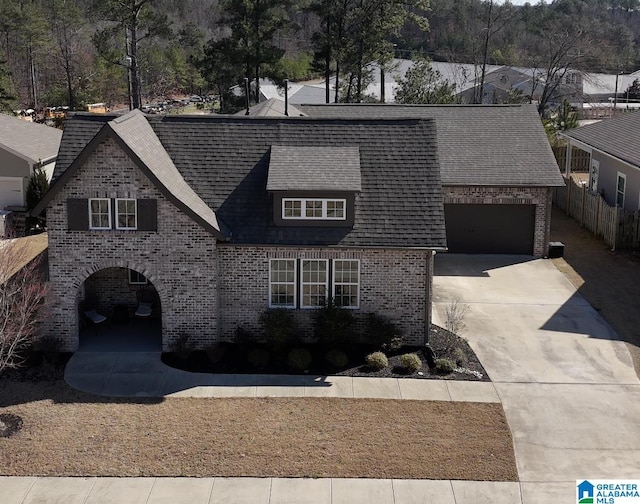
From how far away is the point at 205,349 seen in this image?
18.8 meters

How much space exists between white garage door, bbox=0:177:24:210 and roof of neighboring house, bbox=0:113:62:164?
1.13 m

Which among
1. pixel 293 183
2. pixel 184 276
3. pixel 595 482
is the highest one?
pixel 293 183

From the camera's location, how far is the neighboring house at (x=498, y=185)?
27.1 meters

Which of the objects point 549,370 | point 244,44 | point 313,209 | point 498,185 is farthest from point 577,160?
point 313,209

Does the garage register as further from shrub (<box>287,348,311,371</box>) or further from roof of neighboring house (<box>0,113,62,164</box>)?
roof of neighboring house (<box>0,113,62,164</box>)

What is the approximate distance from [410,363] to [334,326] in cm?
209

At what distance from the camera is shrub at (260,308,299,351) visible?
18516 millimetres

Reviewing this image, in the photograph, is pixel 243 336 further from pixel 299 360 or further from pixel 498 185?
pixel 498 185

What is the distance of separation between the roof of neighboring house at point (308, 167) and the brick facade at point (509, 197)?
691 cm

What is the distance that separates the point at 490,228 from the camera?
27.9 meters

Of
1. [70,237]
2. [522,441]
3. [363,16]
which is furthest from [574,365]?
[363,16]

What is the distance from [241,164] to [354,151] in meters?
2.98

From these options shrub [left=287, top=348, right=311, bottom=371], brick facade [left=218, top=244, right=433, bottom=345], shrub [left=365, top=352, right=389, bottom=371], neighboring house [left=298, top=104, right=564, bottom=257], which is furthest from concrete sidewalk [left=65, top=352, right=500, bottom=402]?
neighboring house [left=298, top=104, right=564, bottom=257]

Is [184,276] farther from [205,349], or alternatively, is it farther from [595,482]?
[595,482]
